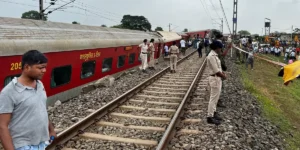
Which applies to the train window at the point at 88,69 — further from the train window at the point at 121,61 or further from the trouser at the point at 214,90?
the trouser at the point at 214,90

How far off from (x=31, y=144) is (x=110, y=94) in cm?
712

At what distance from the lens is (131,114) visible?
7.62m

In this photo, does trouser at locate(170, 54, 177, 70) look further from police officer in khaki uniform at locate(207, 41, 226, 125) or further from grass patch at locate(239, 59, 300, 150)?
police officer in khaki uniform at locate(207, 41, 226, 125)

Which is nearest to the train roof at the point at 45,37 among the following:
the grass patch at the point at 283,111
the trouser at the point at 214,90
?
the trouser at the point at 214,90

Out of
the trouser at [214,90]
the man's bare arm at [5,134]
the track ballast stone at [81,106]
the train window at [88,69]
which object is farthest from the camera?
the train window at [88,69]

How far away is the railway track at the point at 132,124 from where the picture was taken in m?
5.56

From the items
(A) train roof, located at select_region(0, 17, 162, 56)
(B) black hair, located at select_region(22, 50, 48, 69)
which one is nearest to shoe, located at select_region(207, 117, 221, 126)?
(A) train roof, located at select_region(0, 17, 162, 56)

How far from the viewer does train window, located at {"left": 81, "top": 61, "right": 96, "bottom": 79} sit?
36.2 feet

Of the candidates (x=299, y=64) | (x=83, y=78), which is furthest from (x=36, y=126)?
(x=83, y=78)

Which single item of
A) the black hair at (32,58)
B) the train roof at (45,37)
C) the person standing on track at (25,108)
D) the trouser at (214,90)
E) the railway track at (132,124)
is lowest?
the railway track at (132,124)

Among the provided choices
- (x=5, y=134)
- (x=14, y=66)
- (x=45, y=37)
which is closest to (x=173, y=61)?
(x=45, y=37)

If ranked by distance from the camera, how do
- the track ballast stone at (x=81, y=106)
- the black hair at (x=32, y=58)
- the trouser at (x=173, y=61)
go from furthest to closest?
the trouser at (x=173, y=61) → the track ballast stone at (x=81, y=106) → the black hair at (x=32, y=58)

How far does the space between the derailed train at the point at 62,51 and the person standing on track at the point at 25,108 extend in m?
4.27

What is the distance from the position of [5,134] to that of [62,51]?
6906 mm
